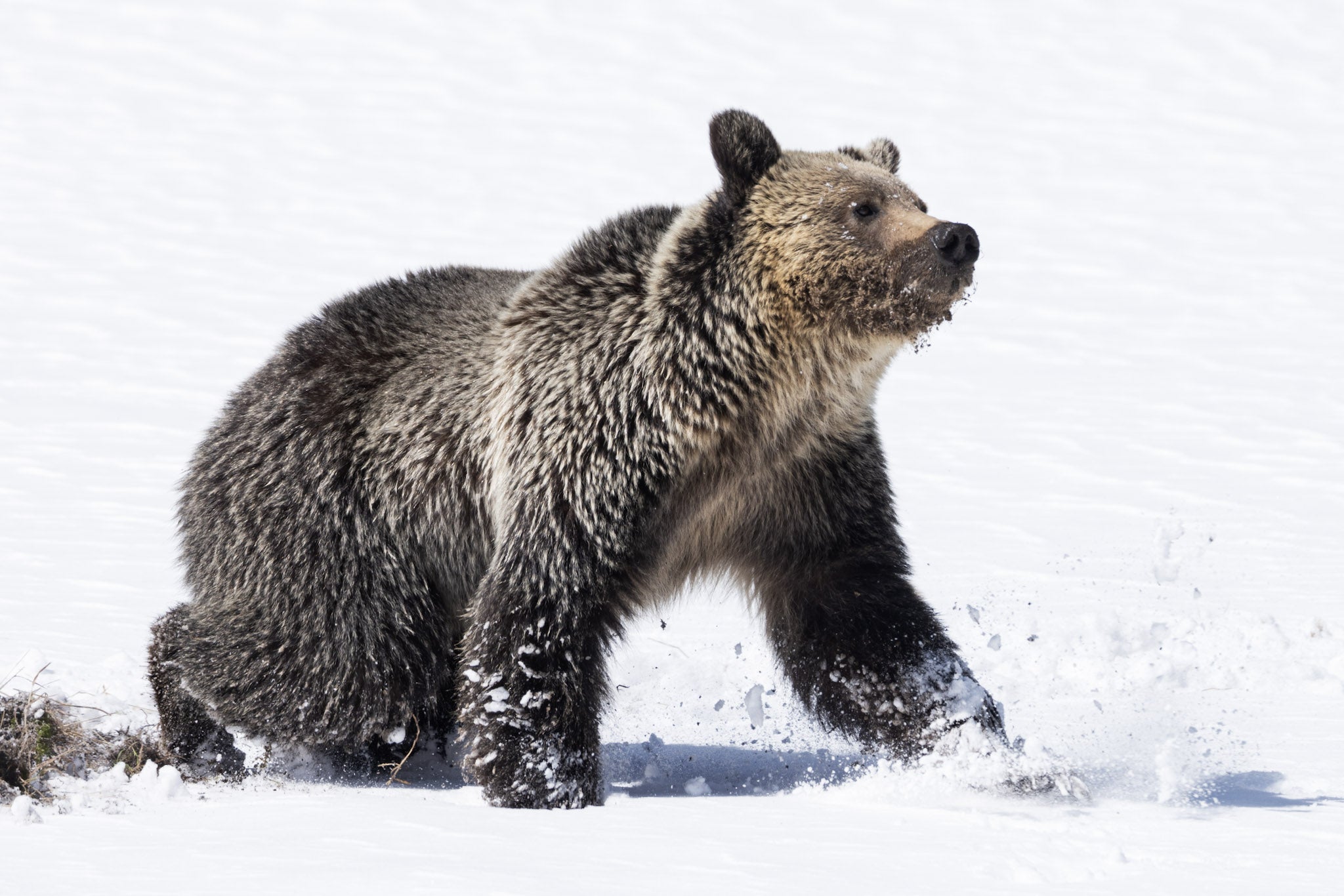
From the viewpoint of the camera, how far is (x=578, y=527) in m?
5.44

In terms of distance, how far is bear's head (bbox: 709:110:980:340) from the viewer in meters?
5.45

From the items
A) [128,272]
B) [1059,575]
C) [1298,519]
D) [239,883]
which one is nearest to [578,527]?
[239,883]

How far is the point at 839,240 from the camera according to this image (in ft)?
18.4

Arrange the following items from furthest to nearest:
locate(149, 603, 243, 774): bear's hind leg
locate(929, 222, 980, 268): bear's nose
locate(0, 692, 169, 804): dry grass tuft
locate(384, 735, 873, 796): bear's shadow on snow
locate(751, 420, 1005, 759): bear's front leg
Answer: locate(149, 603, 243, 774): bear's hind leg < locate(384, 735, 873, 796): bear's shadow on snow < locate(751, 420, 1005, 759): bear's front leg < locate(929, 222, 980, 268): bear's nose < locate(0, 692, 169, 804): dry grass tuft

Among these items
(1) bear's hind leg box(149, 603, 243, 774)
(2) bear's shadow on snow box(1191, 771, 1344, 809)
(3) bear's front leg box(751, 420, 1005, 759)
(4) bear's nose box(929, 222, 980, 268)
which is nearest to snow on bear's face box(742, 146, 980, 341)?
(4) bear's nose box(929, 222, 980, 268)

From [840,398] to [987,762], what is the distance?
1427mm

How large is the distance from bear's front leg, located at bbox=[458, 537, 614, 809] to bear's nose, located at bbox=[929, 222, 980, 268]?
168 cm

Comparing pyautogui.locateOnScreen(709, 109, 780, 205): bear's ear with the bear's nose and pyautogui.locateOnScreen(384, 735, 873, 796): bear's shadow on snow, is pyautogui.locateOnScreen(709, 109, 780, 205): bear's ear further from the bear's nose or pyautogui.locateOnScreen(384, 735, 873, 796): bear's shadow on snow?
pyautogui.locateOnScreen(384, 735, 873, 796): bear's shadow on snow

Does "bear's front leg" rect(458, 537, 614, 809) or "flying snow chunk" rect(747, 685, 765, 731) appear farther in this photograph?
"flying snow chunk" rect(747, 685, 765, 731)

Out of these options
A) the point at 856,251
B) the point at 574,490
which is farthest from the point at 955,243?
the point at 574,490

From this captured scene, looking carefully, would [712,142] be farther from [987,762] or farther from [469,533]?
[987,762]

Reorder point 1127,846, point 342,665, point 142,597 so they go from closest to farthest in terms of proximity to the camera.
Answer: point 1127,846
point 342,665
point 142,597

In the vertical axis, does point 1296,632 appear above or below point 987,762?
above

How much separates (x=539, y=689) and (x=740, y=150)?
7.14ft
